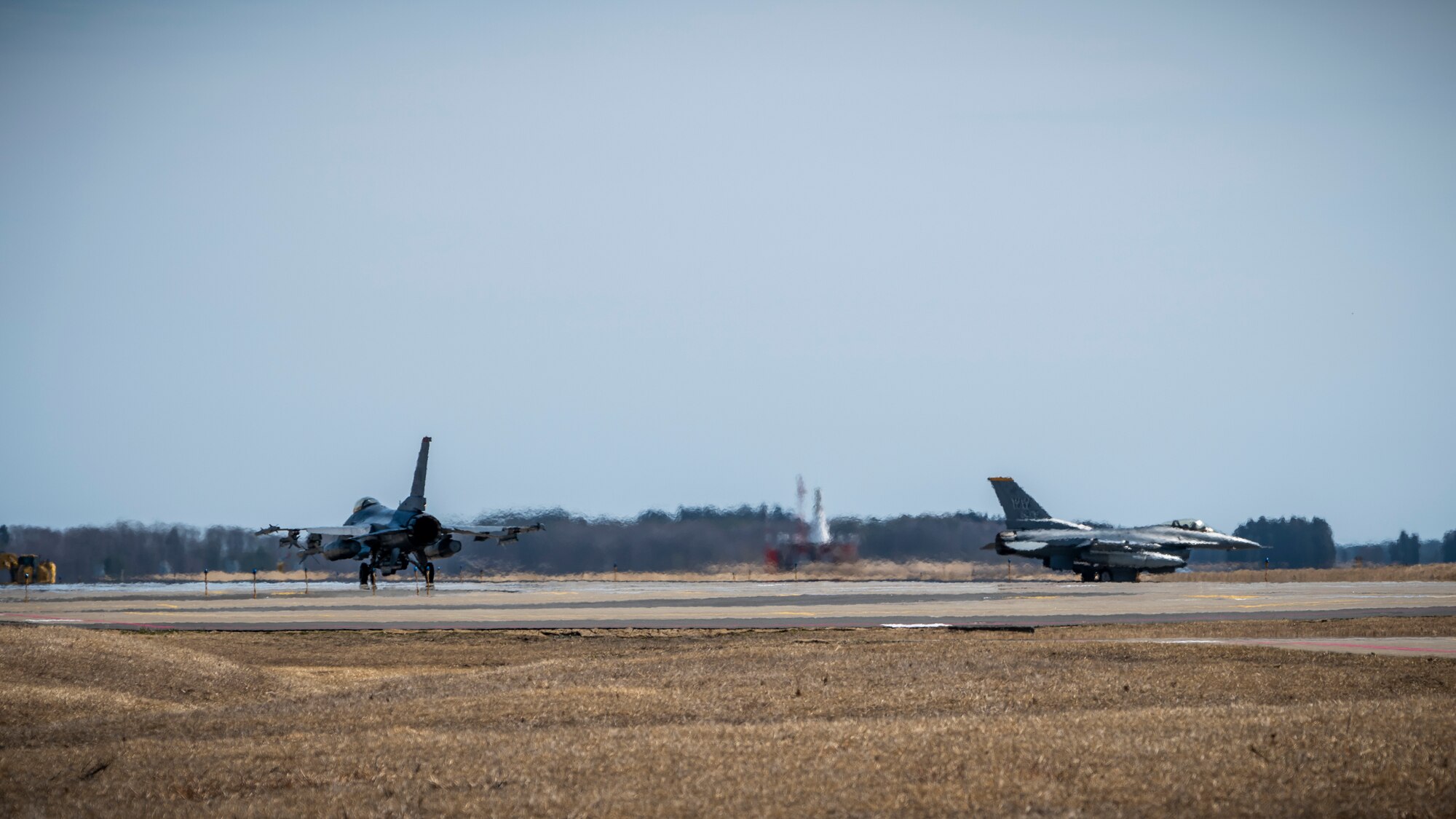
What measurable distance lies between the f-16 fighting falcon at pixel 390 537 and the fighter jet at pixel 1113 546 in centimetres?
2465

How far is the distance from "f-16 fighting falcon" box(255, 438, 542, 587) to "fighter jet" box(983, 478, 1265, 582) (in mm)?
24651

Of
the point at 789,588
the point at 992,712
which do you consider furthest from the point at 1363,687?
the point at 789,588

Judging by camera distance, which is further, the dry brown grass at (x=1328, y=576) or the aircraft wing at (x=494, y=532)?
the dry brown grass at (x=1328, y=576)

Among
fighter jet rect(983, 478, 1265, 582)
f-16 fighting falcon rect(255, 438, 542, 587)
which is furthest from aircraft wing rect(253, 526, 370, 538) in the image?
fighter jet rect(983, 478, 1265, 582)

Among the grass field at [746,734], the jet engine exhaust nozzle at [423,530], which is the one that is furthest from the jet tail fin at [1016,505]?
the grass field at [746,734]

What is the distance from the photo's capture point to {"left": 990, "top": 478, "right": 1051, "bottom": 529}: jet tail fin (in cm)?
6962

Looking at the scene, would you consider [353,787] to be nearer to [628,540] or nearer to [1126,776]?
[1126,776]

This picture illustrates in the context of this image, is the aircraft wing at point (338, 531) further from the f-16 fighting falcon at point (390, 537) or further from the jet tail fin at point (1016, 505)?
the jet tail fin at point (1016, 505)

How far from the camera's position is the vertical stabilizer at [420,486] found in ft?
193

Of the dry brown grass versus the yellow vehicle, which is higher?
the yellow vehicle

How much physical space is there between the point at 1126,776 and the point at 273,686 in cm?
1405

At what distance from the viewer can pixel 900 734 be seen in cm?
1252

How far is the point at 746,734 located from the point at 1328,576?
203ft

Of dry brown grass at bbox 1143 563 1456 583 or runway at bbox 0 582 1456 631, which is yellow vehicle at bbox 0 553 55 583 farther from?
dry brown grass at bbox 1143 563 1456 583
